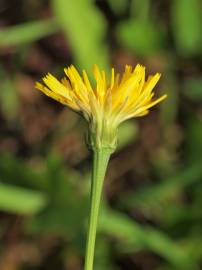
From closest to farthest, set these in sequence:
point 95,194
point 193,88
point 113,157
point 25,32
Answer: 1. point 95,194
2. point 25,32
3. point 193,88
4. point 113,157

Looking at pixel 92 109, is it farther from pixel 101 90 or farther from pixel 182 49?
pixel 182 49

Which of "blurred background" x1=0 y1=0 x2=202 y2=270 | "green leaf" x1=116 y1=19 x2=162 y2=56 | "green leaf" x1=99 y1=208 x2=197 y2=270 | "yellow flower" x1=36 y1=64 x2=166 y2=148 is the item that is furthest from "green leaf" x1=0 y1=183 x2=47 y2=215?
"yellow flower" x1=36 y1=64 x2=166 y2=148

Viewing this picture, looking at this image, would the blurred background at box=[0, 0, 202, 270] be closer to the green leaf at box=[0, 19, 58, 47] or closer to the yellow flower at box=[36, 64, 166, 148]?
the green leaf at box=[0, 19, 58, 47]

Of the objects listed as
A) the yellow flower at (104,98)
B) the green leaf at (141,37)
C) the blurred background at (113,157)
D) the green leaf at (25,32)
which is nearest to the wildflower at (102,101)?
the yellow flower at (104,98)

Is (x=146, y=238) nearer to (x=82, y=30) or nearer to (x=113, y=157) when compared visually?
(x=113, y=157)

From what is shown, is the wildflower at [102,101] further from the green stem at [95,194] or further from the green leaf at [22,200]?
the green leaf at [22,200]

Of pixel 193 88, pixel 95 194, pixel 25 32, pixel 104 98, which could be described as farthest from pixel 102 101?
pixel 193 88

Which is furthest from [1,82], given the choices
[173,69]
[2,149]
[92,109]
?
[92,109]

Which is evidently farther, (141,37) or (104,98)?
(141,37)
